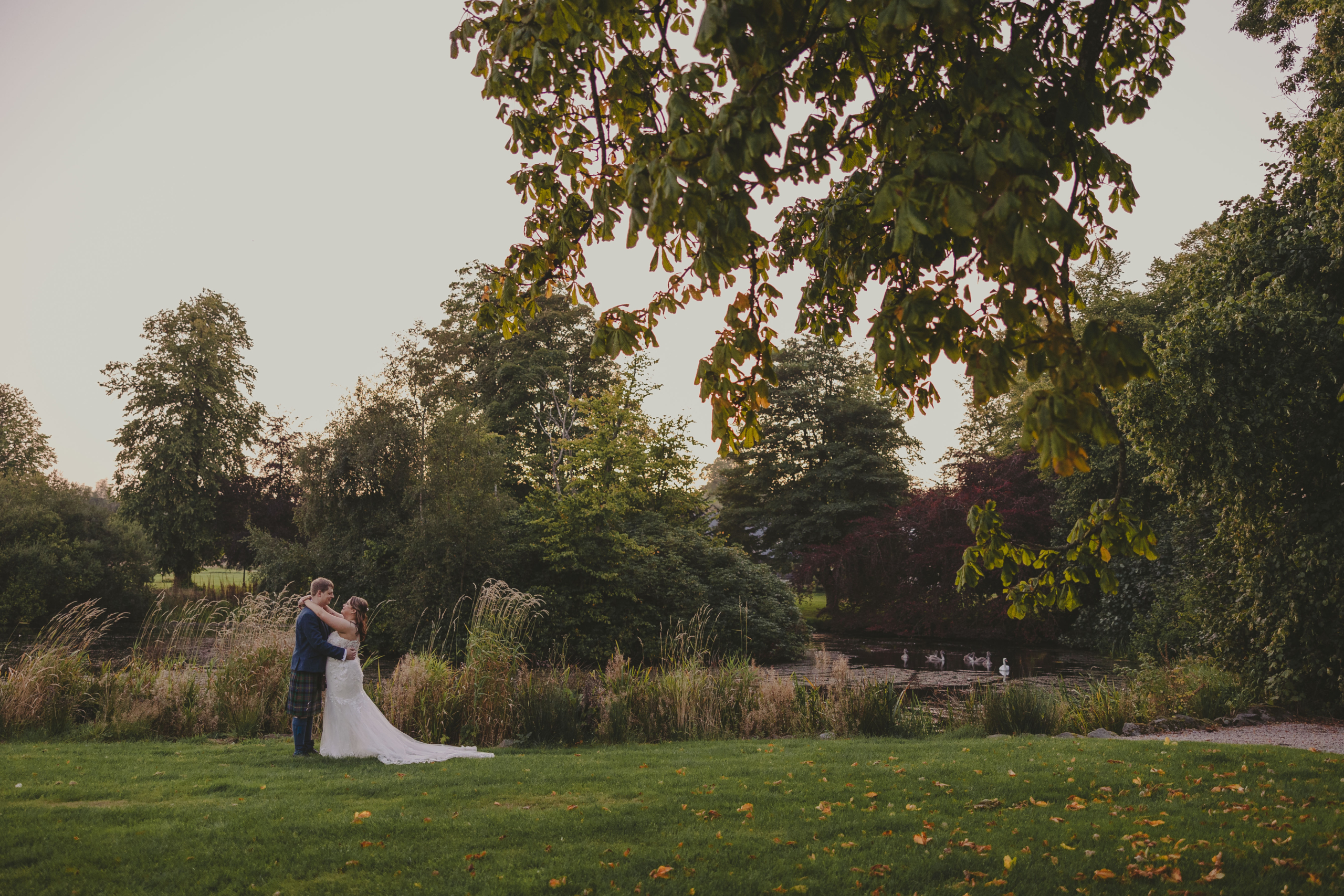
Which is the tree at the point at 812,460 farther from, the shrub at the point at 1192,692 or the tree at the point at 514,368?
the shrub at the point at 1192,692

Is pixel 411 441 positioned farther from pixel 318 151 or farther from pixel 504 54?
pixel 504 54

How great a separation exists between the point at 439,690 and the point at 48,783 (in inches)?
147

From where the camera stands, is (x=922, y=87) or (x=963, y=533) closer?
(x=922, y=87)

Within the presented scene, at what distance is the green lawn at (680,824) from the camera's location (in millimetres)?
3777

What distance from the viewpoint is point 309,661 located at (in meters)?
7.84

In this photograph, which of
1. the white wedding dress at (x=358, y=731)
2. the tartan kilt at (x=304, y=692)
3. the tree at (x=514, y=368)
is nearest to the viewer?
the white wedding dress at (x=358, y=731)

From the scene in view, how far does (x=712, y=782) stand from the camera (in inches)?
240

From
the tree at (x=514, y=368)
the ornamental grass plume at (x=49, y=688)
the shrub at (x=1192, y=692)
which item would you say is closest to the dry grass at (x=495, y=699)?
the ornamental grass plume at (x=49, y=688)

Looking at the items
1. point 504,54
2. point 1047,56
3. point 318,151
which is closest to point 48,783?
point 504,54

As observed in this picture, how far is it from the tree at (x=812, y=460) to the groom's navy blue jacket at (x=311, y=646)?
84.7ft

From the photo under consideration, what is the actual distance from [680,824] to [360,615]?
483cm

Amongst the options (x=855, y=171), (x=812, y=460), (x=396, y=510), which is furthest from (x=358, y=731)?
(x=812, y=460)

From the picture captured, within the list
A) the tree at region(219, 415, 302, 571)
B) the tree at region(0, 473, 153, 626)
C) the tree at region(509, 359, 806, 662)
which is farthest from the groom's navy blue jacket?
the tree at region(219, 415, 302, 571)

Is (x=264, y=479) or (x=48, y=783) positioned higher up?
(x=264, y=479)
